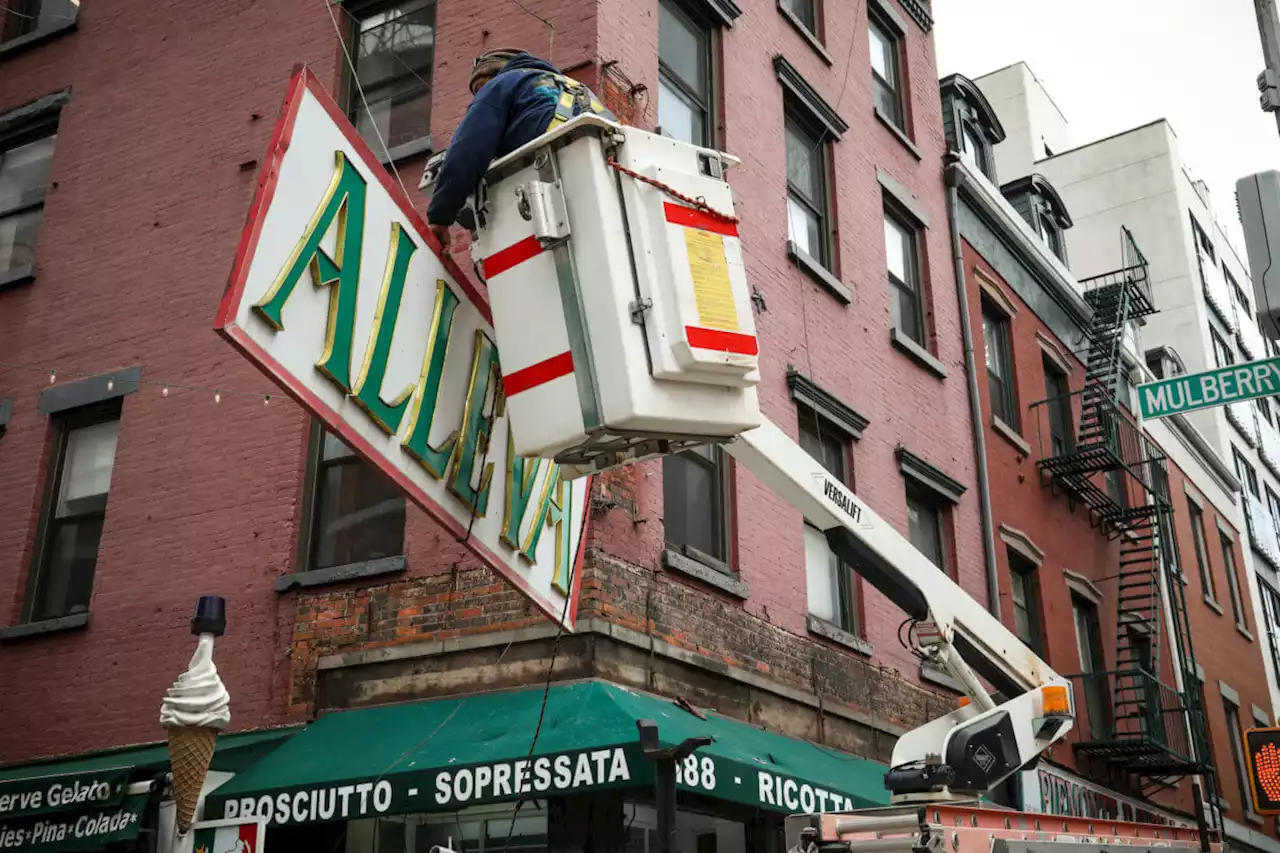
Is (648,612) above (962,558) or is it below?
below

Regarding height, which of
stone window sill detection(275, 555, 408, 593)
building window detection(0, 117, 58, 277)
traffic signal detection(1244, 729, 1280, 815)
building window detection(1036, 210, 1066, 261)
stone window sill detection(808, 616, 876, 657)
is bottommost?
traffic signal detection(1244, 729, 1280, 815)

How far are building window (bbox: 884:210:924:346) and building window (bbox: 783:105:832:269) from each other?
1.50 metres

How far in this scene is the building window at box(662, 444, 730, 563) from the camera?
11.1 meters

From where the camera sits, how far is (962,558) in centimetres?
1573

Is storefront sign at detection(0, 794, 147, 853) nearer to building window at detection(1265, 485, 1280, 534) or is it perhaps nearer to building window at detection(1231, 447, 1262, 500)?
building window at detection(1231, 447, 1262, 500)

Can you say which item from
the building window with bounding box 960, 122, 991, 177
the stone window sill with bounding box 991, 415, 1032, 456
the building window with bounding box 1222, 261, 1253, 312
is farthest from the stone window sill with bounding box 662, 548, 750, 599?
the building window with bounding box 1222, 261, 1253, 312

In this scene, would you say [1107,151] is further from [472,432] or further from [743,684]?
[472,432]

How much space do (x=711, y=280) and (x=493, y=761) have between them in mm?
3915

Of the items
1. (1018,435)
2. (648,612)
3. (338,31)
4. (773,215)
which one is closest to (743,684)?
(648,612)

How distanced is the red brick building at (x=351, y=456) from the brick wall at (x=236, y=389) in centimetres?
3

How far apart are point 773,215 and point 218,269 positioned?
5302mm

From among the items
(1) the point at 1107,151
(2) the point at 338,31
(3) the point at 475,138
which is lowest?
(3) the point at 475,138

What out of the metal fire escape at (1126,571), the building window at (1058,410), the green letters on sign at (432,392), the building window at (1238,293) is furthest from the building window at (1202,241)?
the green letters on sign at (432,392)

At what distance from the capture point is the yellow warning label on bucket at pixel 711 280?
230 inches
